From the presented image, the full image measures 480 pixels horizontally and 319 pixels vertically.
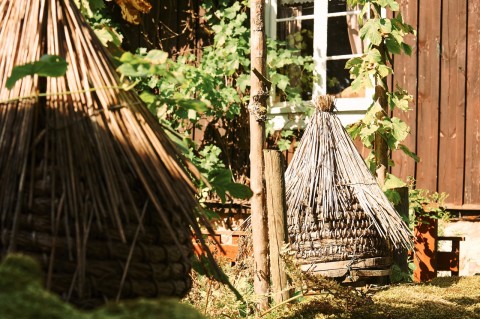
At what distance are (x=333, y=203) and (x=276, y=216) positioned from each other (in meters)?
1.22

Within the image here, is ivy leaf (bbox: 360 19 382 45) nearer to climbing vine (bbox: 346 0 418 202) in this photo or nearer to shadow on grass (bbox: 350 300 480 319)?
climbing vine (bbox: 346 0 418 202)

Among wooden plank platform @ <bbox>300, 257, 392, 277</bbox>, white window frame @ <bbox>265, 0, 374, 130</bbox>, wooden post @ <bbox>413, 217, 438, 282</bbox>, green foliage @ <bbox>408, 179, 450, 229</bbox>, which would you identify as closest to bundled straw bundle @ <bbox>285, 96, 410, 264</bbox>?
wooden plank platform @ <bbox>300, 257, 392, 277</bbox>

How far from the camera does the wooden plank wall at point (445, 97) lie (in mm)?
8398

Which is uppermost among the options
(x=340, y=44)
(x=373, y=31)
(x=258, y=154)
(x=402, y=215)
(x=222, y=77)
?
(x=340, y=44)

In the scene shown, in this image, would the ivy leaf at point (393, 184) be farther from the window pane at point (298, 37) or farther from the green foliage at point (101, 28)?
the green foliage at point (101, 28)

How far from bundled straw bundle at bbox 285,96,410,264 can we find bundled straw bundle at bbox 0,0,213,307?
3.78 metres

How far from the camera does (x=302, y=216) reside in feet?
18.6

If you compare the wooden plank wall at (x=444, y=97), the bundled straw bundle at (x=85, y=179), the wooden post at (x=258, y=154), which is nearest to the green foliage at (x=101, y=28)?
the bundled straw bundle at (x=85, y=179)

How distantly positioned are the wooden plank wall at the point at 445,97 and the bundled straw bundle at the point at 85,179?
6.90 metres

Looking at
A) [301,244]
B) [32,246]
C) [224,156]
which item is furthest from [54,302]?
[224,156]

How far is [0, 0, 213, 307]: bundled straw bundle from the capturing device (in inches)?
64.4

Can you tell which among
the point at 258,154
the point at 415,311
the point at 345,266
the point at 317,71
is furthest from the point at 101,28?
the point at 317,71

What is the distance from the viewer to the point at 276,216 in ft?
15.1

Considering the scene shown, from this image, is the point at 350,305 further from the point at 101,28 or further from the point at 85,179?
the point at 85,179
